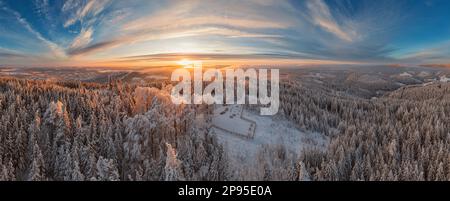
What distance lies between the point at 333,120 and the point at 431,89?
12017cm

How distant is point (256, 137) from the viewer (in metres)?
25.9

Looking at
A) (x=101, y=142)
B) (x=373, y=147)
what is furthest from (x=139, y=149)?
(x=373, y=147)

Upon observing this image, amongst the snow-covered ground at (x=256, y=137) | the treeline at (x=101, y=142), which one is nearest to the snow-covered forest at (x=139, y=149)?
the treeline at (x=101, y=142)

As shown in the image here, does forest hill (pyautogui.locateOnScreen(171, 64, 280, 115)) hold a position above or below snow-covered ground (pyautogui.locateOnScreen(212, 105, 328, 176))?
above

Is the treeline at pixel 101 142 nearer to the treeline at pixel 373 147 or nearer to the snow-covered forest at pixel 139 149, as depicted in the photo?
the snow-covered forest at pixel 139 149

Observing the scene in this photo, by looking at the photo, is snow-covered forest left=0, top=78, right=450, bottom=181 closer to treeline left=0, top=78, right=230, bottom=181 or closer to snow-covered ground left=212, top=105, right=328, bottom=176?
treeline left=0, top=78, right=230, bottom=181

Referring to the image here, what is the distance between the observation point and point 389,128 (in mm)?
29297

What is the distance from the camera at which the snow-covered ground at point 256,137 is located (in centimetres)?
2058

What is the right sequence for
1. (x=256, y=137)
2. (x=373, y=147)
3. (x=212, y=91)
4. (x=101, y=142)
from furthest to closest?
1. (x=212, y=91)
2. (x=256, y=137)
3. (x=373, y=147)
4. (x=101, y=142)

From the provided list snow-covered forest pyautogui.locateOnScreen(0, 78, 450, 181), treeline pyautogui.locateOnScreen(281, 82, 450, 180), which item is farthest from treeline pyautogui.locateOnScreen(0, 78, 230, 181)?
treeline pyautogui.locateOnScreen(281, 82, 450, 180)

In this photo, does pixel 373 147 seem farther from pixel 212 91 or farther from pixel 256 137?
pixel 212 91

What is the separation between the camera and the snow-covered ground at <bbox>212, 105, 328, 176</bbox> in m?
20.6
